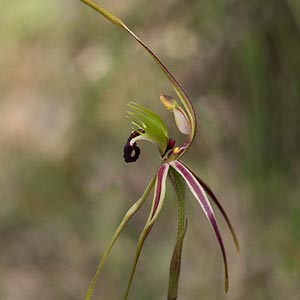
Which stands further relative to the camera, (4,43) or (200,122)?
(4,43)

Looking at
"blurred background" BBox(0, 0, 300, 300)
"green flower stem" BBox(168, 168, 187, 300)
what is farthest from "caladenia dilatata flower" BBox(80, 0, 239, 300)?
"blurred background" BBox(0, 0, 300, 300)

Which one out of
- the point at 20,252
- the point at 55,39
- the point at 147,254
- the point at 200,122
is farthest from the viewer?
the point at 55,39

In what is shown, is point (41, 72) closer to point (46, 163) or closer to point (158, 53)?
point (46, 163)

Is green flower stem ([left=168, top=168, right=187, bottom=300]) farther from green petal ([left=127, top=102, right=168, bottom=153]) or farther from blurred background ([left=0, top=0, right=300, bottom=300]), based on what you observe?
blurred background ([left=0, top=0, right=300, bottom=300])

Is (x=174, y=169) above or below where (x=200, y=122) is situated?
below

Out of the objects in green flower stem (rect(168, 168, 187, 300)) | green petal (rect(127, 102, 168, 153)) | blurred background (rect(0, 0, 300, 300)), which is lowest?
green flower stem (rect(168, 168, 187, 300))

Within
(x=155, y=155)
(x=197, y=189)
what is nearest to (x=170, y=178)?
(x=197, y=189)

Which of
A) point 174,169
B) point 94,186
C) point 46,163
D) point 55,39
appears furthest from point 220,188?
point 174,169

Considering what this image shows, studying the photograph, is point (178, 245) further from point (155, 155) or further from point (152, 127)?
point (155, 155)
